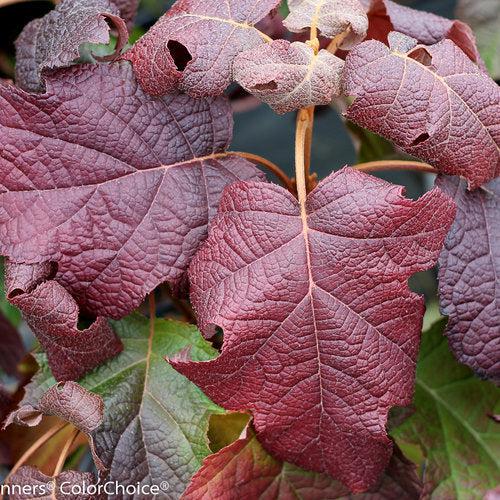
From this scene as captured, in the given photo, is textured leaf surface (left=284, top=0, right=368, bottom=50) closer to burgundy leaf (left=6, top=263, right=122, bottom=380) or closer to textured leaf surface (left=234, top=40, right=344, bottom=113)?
textured leaf surface (left=234, top=40, right=344, bottom=113)

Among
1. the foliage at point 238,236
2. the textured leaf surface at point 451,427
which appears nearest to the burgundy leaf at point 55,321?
the foliage at point 238,236

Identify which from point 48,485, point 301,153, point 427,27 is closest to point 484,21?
point 427,27

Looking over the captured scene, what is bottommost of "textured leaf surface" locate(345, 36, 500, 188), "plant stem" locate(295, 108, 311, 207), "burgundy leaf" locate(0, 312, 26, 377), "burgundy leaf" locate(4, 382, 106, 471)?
"burgundy leaf" locate(0, 312, 26, 377)

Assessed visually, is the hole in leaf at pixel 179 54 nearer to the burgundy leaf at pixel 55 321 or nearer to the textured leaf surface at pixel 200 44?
the textured leaf surface at pixel 200 44

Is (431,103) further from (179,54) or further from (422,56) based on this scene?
(179,54)

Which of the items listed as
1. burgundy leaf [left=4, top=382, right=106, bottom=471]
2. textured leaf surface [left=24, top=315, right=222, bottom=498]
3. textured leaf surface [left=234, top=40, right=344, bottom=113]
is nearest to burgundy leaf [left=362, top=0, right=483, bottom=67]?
textured leaf surface [left=234, top=40, right=344, bottom=113]

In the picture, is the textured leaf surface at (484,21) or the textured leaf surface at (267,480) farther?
the textured leaf surface at (484,21)
